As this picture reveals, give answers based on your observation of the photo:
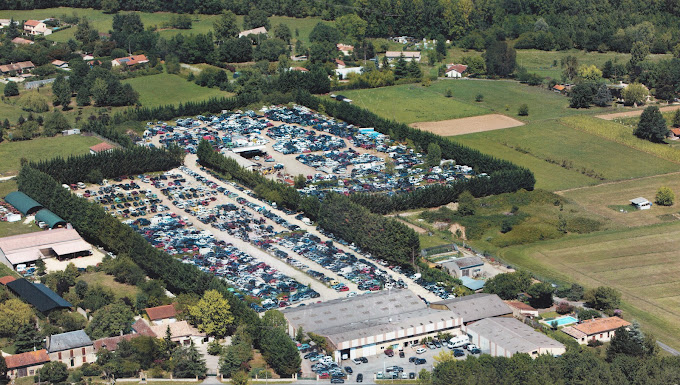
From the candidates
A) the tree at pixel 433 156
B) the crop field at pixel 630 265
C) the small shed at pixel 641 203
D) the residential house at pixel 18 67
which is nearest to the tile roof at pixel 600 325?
the crop field at pixel 630 265

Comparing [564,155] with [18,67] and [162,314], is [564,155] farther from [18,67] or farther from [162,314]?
[18,67]

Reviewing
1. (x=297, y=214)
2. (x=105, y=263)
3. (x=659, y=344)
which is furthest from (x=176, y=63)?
(x=659, y=344)

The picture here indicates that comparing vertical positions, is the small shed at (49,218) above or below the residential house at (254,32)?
below

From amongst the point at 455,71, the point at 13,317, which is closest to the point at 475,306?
the point at 13,317

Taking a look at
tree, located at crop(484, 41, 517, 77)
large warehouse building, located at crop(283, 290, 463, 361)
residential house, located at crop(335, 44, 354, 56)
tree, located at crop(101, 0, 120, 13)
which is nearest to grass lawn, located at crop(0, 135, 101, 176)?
large warehouse building, located at crop(283, 290, 463, 361)

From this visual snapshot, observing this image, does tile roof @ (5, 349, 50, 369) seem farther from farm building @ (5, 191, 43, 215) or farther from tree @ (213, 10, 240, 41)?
tree @ (213, 10, 240, 41)

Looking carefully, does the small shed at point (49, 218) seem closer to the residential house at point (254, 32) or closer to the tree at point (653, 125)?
the tree at point (653, 125)
